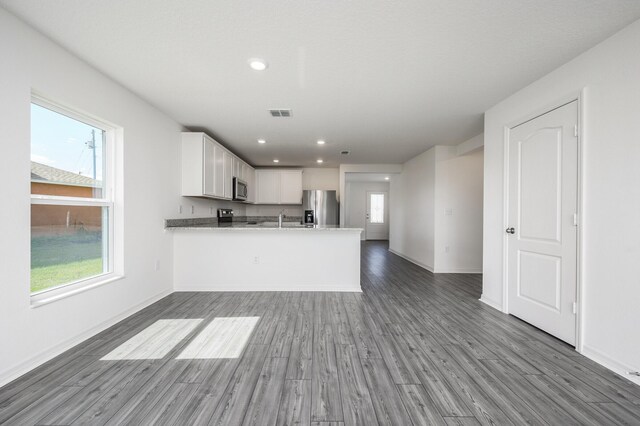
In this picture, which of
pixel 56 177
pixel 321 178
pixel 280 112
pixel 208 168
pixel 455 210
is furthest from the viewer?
pixel 321 178

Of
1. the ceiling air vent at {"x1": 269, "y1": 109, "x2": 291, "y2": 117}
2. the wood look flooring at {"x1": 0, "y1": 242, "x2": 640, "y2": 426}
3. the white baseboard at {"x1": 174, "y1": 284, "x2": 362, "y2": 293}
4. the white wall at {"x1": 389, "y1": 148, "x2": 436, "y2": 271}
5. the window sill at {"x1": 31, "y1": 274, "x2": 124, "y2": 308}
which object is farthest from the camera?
the white wall at {"x1": 389, "y1": 148, "x2": 436, "y2": 271}

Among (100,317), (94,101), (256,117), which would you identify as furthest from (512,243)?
(94,101)

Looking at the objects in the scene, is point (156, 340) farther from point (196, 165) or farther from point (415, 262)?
point (415, 262)

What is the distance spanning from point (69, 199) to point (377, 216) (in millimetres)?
9896

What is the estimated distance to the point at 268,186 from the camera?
22.5 feet

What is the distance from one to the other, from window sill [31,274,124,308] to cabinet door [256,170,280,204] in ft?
14.0

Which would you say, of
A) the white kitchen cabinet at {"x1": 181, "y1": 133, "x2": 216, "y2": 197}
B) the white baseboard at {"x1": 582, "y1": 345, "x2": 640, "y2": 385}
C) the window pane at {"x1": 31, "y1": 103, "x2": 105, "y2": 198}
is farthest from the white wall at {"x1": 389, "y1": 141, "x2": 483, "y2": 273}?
the window pane at {"x1": 31, "y1": 103, "x2": 105, "y2": 198}

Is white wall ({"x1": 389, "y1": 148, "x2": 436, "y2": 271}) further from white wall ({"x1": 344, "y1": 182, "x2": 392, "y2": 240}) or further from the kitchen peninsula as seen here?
white wall ({"x1": 344, "y1": 182, "x2": 392, "y2": 240})

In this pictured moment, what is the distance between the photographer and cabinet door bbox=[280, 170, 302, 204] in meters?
6.84

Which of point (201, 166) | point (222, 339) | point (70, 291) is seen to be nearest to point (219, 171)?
point (201, 166)

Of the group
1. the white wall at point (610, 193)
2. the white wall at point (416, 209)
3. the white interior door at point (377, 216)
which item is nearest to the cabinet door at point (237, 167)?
the white wall at point (416, 209)

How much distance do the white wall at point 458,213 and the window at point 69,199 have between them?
5.12 meters

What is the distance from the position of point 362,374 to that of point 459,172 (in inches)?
176

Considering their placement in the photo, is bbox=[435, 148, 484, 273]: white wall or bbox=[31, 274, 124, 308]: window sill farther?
bbox=[435, 148, 484, 273]: white wall
